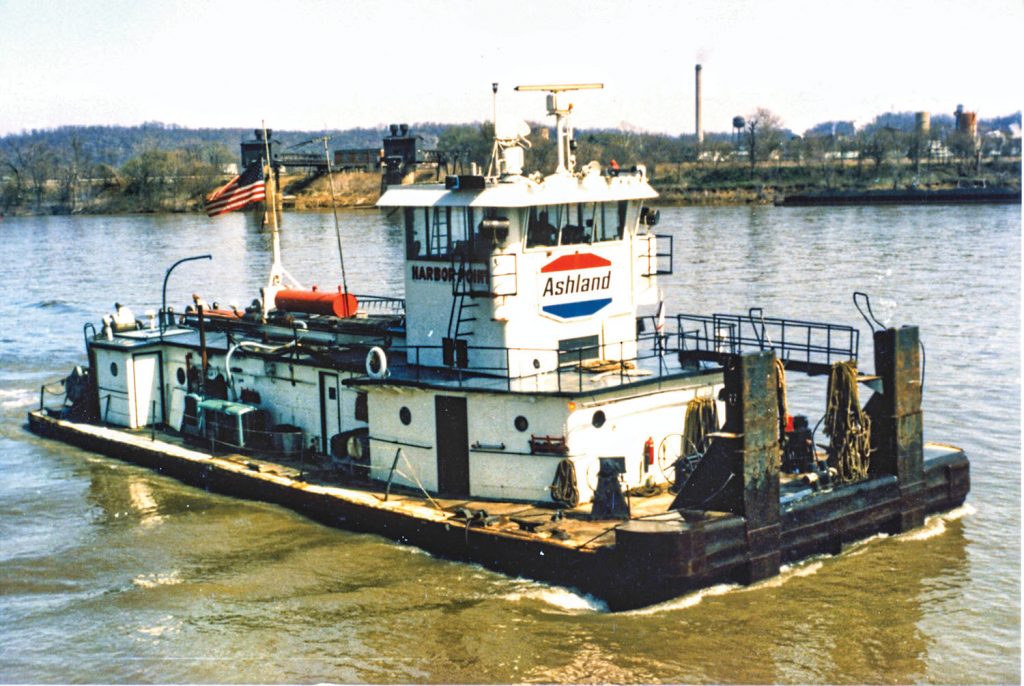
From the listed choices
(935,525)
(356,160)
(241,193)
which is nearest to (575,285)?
(935,525)

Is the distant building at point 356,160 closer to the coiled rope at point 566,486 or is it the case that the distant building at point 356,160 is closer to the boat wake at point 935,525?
the boat wake at point 935,525

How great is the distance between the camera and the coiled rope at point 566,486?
16891 millimetres

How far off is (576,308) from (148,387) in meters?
10.3

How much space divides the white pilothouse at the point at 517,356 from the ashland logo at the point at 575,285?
2 centimetres

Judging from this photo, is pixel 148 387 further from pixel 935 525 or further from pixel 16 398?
pixel 935 525

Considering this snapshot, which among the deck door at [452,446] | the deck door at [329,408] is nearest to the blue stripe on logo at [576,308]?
the deck door at [452,446]

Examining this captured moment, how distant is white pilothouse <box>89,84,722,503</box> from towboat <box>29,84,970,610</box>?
0.03 metres

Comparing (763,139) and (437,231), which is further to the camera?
(763,139)

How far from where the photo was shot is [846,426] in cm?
1698

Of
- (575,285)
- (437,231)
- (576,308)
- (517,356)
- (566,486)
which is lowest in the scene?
(566,486)

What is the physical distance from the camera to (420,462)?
18406 mm

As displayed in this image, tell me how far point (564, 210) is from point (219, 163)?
369ft

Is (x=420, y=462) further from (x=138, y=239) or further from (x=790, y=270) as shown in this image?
(x=138, y=239)

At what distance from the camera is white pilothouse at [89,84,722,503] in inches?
679
